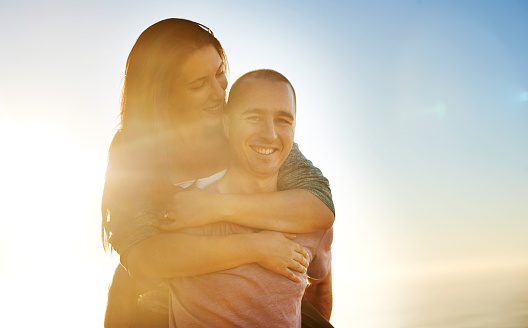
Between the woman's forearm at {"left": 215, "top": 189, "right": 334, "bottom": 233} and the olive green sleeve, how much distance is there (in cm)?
7

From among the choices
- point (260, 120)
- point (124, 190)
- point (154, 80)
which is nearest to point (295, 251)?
point (260, 120)

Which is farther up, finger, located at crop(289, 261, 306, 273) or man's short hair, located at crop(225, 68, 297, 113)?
man's short hair, located at crop(225, 68, 297, 113)

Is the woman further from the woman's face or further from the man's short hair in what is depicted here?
the man's short hair

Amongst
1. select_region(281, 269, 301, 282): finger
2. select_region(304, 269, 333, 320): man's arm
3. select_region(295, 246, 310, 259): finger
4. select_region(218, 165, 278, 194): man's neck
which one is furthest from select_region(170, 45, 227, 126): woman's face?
select_region(304, 269, 333, 320): man's arm

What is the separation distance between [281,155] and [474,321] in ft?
146

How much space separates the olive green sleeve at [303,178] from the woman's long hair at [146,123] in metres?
0.77

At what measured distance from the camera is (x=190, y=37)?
373 centimetres

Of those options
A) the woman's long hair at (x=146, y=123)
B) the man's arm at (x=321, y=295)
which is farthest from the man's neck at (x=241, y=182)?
the man's arm at (x=321, y=295)

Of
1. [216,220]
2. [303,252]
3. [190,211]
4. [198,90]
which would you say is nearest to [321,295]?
[303,252]

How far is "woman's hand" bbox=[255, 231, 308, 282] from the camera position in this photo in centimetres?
278

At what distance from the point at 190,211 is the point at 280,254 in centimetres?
56

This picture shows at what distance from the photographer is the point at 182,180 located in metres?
3.74

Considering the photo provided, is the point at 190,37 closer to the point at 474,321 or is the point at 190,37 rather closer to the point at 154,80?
the point at 154,80

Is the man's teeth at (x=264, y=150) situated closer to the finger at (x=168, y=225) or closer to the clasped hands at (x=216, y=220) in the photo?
the clasped hands at (x=216, y=220)
